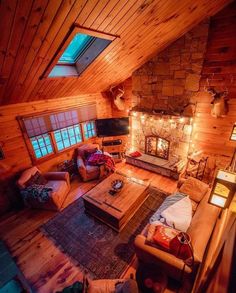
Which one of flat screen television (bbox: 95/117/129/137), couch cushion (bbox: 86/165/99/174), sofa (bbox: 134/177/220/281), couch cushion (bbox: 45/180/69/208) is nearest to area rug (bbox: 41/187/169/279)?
couch cushion (bbox: 45/180/69/208)

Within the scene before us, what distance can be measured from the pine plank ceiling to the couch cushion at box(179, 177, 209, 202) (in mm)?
2995

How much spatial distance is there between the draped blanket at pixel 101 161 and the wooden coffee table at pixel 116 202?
932 mm

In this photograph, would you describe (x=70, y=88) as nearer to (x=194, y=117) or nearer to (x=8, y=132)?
(x=8, y=132)

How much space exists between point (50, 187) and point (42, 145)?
1.28 m

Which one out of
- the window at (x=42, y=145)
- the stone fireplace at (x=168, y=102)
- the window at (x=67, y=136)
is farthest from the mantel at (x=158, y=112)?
the window at (x=42, y=145)

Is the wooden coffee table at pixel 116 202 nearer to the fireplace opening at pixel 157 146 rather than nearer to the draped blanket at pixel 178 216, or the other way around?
the draped blanket at pixel 178 216

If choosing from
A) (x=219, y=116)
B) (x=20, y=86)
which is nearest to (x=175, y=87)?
(x=219, y=116)

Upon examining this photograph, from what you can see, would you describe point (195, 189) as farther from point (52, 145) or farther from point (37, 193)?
point (52, 145)

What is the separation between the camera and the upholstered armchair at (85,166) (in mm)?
4716

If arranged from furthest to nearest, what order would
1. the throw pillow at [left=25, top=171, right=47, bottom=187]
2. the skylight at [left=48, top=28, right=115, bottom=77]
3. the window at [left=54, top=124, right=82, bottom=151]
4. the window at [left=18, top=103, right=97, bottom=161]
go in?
1. the window at [left=54, top=124, right=82, bottom=151]
2. the window at [left=18, top=103, right=97, bottom=161]
3. the throw pillow at [left=25, top=171, right=47, bottom=187]
4. the skylight at [left=48, top=28, right=115, bottom=77]

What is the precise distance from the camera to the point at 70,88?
427 centimetres

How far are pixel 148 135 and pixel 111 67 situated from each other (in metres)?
2.35

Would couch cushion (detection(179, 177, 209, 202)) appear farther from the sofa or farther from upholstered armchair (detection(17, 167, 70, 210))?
upholstered armchair (detection(17, 167, 70, 210))

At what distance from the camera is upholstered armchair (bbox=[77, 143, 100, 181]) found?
15.5 feet
